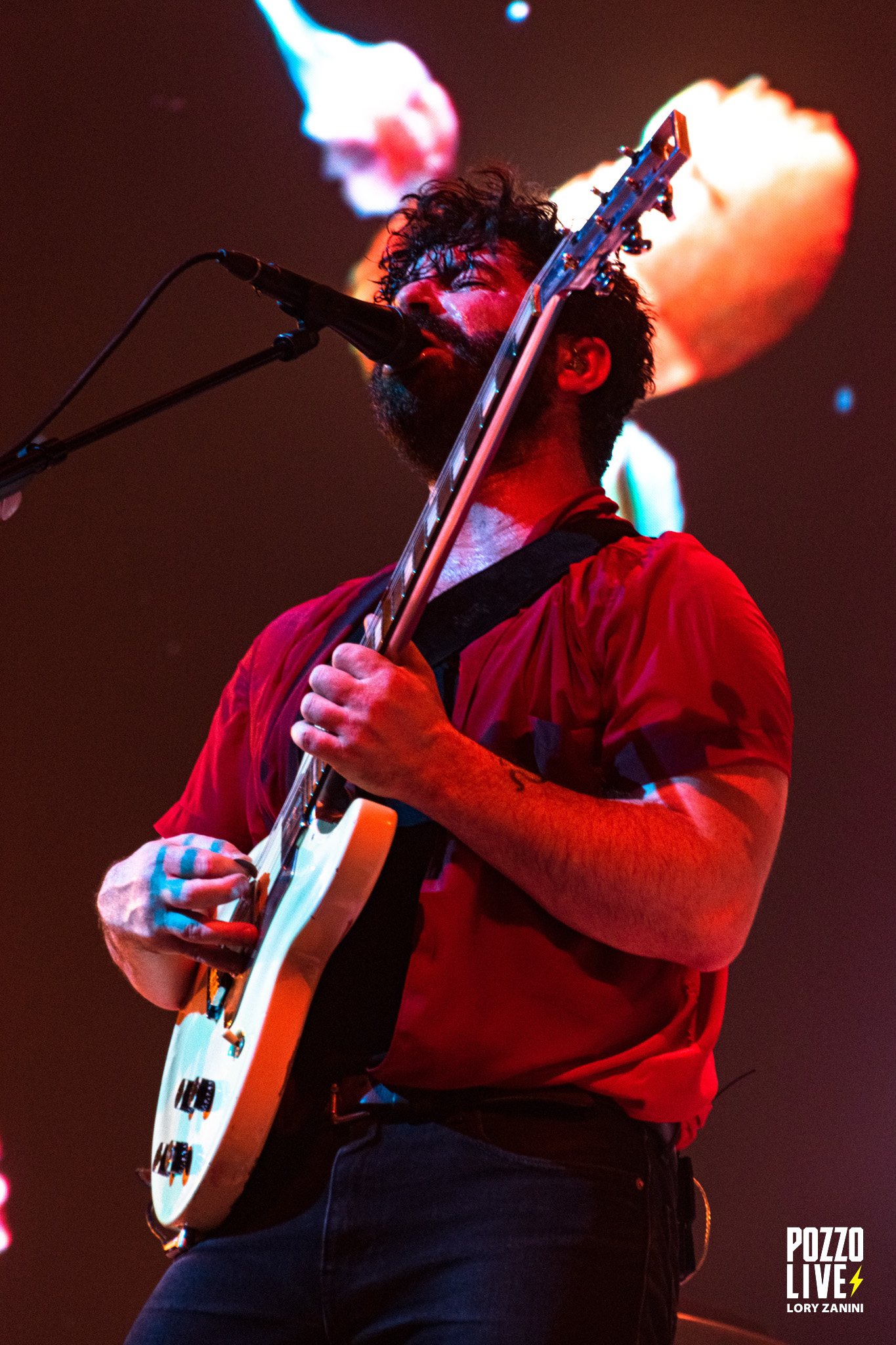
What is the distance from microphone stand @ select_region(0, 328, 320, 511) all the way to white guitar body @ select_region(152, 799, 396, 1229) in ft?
1.66

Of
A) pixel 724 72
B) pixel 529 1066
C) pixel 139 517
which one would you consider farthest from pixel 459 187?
pixel 529 1066

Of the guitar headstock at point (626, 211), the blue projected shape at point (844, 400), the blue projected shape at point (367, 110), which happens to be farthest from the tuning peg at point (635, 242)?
the blue projected shape at point (367, 110)

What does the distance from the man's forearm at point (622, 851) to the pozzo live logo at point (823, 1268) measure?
1510 mm

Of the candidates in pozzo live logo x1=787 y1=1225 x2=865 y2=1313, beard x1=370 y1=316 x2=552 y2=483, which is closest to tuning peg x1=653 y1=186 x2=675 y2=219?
beard x1=370 y1=316 x2=552 y2=483

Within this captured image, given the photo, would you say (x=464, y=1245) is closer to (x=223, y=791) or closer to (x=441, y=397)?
(x=223, y=791)

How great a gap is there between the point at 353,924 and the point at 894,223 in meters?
2.17

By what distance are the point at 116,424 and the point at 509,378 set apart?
47cm

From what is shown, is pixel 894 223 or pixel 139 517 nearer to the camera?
pixel 894 223

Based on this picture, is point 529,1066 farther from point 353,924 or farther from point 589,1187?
point 353,924

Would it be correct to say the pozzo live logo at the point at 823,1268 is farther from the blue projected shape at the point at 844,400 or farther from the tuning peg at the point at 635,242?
the tuning peg at the point at 635,242

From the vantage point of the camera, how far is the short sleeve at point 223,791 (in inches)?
65.6

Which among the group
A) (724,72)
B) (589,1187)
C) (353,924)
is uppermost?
(724,72)

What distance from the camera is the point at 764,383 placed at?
260 centimetres

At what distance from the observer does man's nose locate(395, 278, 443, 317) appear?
1.75 metres
